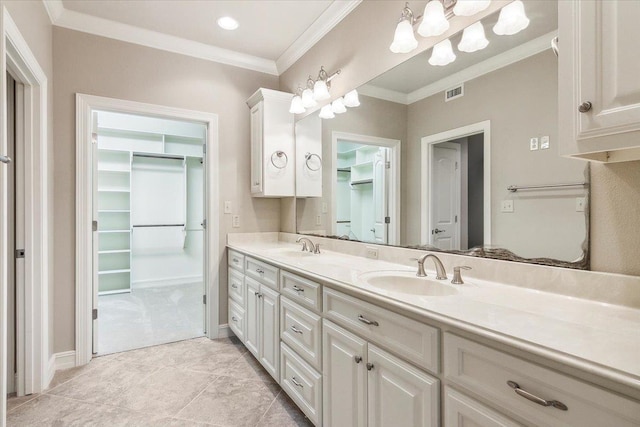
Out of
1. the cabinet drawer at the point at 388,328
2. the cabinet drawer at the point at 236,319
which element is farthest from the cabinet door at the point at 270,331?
the cabinet drawer at the point at 388,328

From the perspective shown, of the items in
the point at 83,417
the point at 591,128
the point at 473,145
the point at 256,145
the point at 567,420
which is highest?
the point at 256,145

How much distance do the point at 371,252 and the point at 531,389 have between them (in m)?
1.35

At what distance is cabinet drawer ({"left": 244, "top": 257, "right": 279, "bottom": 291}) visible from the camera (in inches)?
78.8

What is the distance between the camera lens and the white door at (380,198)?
6.79 feet

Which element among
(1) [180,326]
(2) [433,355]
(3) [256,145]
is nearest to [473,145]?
(2) [433,355]

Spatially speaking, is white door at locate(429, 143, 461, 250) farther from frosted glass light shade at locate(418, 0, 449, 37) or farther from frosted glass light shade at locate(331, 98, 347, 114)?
frosted glass light shade at locate(331, 98, 347, 114)

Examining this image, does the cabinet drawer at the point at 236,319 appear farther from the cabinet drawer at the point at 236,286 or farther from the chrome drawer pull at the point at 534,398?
the chrome drawer pull at the point at 534,398

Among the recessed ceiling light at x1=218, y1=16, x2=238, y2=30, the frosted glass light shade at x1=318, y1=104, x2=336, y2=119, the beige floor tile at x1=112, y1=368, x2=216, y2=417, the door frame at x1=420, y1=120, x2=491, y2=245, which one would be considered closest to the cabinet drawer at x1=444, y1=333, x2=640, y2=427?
the door frame at x1=420, y1=120, x2=491, y2=245

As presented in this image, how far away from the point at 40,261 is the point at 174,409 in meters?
1.26

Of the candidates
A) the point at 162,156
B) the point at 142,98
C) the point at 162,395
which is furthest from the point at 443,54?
the point at 162,156

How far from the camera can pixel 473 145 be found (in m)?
1.54

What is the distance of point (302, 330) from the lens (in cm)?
169

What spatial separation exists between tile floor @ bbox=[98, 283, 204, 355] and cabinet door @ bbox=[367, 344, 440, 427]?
2295 mm

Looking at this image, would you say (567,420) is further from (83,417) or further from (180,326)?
(180,326)
